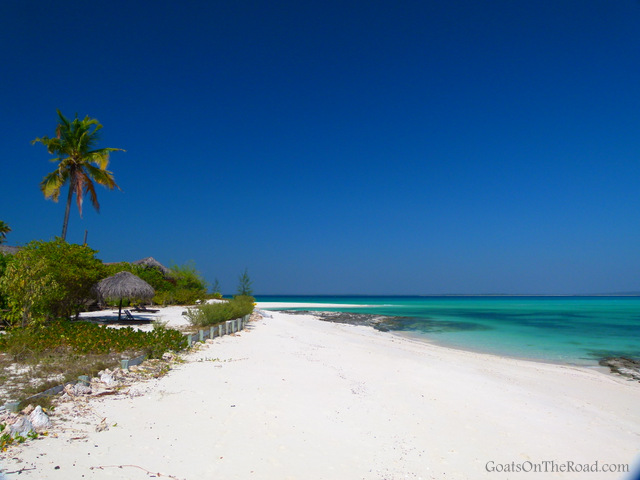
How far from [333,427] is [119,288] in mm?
12986

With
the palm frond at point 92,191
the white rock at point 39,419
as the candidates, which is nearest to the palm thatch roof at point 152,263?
the palm frond at point 92,191

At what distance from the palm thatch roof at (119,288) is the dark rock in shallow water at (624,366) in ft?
59.5

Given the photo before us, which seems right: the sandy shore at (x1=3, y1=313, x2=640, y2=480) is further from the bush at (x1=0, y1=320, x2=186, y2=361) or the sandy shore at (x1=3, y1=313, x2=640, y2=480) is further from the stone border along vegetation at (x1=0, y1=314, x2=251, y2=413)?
the bush at (x1=0, y1=320, x2=186, y2=361)

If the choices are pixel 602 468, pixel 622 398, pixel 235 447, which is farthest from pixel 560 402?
pixel 235 447

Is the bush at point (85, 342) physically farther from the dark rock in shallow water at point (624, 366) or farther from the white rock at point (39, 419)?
the dark rock in shallow water at point (624, 366)

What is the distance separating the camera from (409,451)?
4.94m

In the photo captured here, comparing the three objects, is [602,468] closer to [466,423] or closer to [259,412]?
[466,423]

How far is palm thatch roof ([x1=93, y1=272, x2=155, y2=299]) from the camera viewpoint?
49.8 ft

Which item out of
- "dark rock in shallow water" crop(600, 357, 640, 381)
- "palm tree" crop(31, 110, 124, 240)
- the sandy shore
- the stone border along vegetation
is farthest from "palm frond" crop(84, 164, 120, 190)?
"dark rock in shallow water" crop(600, 357, 640, 381)

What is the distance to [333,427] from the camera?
551cm

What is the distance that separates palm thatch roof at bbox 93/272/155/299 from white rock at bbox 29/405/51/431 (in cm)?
1136

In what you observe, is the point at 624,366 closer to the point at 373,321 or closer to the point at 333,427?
the point at 333,427

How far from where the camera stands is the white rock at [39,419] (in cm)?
454

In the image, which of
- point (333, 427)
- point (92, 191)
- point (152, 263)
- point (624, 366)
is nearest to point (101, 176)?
point (92, 191)
